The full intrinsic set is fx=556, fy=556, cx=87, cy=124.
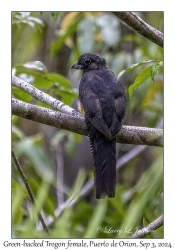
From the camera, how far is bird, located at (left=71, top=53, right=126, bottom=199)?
3.87 m

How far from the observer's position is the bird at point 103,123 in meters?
3.87

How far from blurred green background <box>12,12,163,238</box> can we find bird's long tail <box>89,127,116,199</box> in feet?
0.33

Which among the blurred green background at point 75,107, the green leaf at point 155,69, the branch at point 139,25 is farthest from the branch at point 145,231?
the branch at point 139,25

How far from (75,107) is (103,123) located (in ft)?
6.70

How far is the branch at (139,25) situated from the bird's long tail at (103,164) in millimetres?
764

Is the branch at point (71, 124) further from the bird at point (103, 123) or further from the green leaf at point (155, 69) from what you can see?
the green leaf at point (155, 69)

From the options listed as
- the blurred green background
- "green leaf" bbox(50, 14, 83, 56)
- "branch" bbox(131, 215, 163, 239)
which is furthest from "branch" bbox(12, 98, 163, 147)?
"green leaf" bbox(50, 14, 83, 56)

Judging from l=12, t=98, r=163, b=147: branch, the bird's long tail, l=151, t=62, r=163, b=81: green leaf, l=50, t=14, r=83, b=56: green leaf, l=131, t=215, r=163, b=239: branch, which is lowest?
l=131, t=215, r=163, b=239: branch

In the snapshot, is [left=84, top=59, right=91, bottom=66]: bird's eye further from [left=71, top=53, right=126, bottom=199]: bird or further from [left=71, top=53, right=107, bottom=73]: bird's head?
[left=71, top=53, right=126, bottom=199]: bird

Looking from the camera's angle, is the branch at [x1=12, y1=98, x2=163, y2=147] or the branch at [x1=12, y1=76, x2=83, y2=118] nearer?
the branch at [x1=12, y1=98, x2=163, y2=147]

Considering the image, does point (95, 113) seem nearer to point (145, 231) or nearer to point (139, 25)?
point (139, 25)
